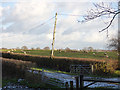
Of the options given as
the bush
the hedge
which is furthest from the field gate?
the bush

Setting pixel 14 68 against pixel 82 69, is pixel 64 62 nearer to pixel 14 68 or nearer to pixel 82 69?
pixel 82 69

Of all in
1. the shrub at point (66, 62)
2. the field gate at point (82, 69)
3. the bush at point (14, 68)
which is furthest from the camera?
the field gate at point (82, 69)

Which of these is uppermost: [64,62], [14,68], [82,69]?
[64,62]

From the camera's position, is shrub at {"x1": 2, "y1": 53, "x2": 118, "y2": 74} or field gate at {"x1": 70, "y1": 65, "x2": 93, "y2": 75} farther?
field gate at {"x1": 70, "y1": 65, "x2": 93, "y2": 75}

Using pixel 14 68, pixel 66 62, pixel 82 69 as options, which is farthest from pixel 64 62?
pixel 14 68

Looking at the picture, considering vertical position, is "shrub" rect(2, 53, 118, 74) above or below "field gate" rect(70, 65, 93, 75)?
above

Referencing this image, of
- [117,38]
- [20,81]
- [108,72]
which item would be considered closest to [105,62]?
[108,72]

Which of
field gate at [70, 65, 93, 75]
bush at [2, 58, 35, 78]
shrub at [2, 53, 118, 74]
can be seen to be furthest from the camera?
field gate at [70, 65, 93, 75]

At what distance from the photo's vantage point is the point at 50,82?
12930 mm

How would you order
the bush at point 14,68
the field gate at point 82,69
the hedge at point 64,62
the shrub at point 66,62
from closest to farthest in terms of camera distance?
the bush at point 14,68
the shrub at point 66,62
the hedge at point 64,62
the field gate at point 82,69

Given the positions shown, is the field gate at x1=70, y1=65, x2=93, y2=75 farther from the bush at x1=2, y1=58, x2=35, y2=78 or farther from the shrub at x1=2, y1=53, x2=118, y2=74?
the bush at x1=2, y1=58, x2=35, y2=78

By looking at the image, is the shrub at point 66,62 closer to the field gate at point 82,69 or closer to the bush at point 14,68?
the field gate at point 82,69

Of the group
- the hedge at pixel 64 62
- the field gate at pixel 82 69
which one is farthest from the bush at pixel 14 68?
the hedge at pixel 64 62

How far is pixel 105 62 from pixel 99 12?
988 centimetres
